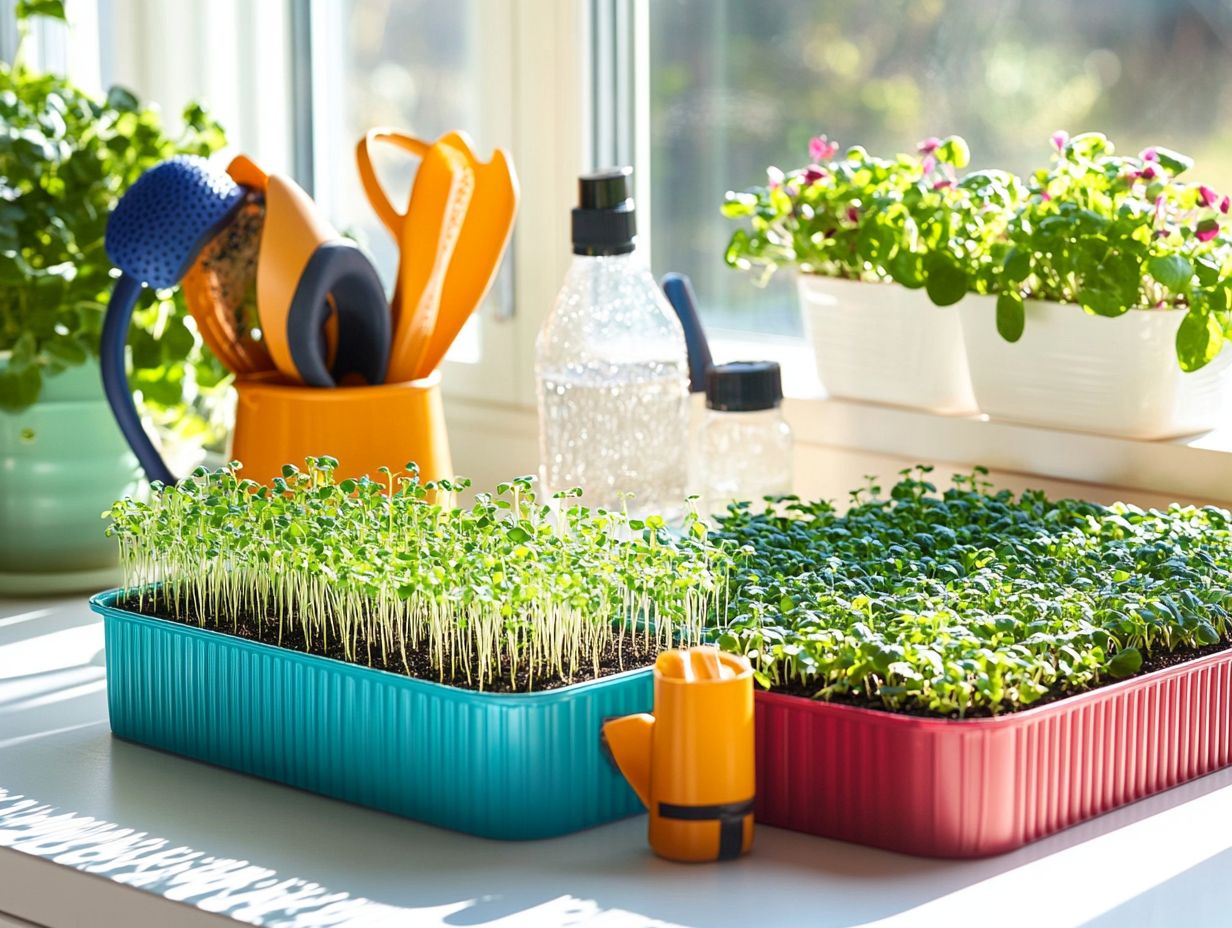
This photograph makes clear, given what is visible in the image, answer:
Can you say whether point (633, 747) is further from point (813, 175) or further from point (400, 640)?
point (813, 175)

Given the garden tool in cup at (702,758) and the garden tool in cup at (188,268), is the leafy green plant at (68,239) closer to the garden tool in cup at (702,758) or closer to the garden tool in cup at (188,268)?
the garden tool in cup at (188,268)

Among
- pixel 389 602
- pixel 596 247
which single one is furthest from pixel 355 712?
pixel 596 247

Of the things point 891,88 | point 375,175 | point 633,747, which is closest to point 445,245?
point 375,175

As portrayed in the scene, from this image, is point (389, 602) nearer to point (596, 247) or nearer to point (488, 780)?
point (488, 780)

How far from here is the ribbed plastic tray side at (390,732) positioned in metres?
0.88

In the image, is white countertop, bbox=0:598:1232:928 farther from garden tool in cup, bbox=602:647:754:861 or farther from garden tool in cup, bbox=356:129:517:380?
garden tool in cup, bbox=356:129:517:380

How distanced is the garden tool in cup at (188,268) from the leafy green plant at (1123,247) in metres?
0.48

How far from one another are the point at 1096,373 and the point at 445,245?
0.50m

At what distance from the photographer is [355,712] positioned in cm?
93

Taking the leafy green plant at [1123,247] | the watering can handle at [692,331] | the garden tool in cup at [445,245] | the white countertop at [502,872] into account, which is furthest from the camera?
the watering can handle at [692,331]

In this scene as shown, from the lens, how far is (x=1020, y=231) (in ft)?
4.34

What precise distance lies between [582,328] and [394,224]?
0.17 m

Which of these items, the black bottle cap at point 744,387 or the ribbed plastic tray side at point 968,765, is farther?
the black bottle cap at point 744,387

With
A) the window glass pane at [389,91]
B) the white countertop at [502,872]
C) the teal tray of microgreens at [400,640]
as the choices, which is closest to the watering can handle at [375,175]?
the window glass pane at [389,91]
